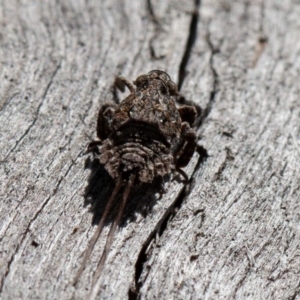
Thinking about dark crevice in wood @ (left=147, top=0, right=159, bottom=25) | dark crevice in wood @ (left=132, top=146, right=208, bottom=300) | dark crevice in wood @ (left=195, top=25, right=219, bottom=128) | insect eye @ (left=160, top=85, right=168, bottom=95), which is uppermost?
insect eye @ (left=160, top=85, right=168, bottom=95)

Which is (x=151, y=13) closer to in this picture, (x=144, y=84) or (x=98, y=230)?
(x=144, y=84)

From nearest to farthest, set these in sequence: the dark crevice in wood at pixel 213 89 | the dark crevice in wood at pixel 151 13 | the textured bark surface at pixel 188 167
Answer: the textured bark surface at pixel 188 167, the dark crevice in wood at pixel 213 89, the dark crevice in wood at pixel 151 13

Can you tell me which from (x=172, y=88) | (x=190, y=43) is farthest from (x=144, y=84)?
(x=190, y=43)

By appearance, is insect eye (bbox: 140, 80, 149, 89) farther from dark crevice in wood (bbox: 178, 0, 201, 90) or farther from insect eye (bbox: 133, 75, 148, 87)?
dark crevice in wood (bbox: 178, 0, 201, 90)

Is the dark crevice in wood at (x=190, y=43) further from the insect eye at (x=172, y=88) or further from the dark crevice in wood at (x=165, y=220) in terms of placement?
the dark crevice in wood at (x=165, y=220)

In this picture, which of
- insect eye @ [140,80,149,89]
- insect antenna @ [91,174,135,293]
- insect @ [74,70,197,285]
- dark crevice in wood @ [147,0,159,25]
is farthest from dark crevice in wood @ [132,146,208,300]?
dark crevice in wood @ [147,0,159,25]

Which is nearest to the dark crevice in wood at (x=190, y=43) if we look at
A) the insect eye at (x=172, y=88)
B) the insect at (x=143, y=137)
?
the insect eye at (x=172, y=88)

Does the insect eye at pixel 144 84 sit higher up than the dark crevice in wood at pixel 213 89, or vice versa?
the insect eye at pixel 144 84
